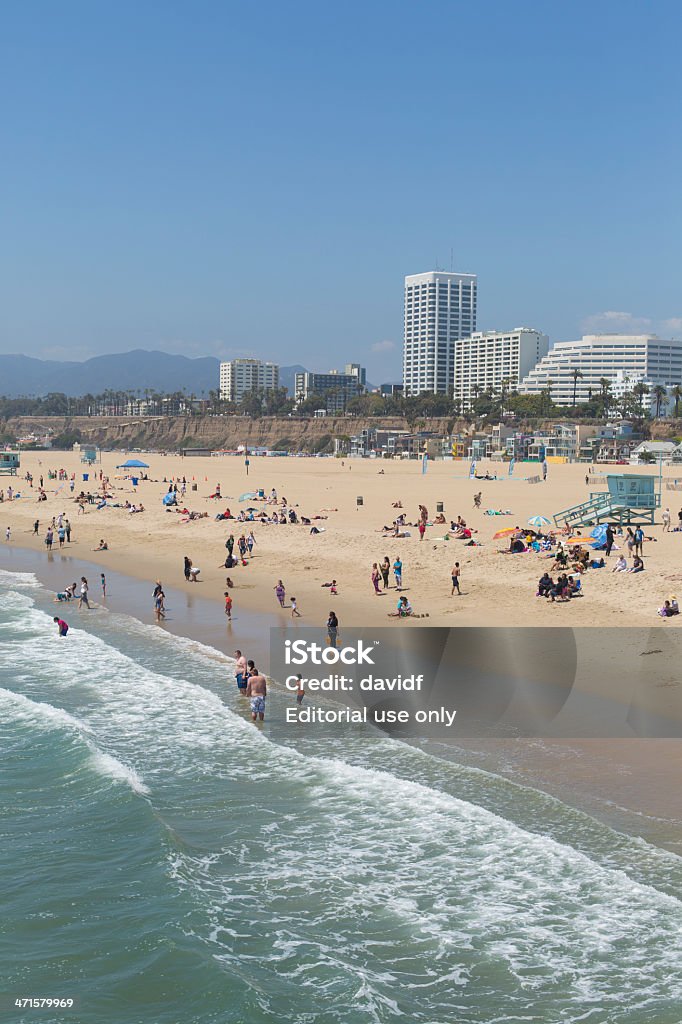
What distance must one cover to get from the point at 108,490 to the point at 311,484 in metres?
15.0

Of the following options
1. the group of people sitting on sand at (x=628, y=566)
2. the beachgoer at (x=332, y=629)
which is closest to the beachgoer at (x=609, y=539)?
the group of people sitting on sand at (x=628, y=566)

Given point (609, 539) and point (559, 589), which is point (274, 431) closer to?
point (609, 539)

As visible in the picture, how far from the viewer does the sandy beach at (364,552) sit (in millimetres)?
23578

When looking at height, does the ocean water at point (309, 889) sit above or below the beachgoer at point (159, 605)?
below

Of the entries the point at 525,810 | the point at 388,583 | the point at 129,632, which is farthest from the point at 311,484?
the point at 525,810

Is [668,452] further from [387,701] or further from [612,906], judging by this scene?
[612,906]

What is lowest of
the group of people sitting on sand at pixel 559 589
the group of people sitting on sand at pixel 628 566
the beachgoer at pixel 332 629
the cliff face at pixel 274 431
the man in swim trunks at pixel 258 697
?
the man in swim trunks at pixel 258 697

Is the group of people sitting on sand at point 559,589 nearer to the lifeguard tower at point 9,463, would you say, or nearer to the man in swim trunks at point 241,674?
the man in swim trunks at point 241,674

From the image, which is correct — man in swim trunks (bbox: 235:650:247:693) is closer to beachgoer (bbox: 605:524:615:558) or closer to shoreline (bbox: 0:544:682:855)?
shoreline (bbox: 0:544:682:855)

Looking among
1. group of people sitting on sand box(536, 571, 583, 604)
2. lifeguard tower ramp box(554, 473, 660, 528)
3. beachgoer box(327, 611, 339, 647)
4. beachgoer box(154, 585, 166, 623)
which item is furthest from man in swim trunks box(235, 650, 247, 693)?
lifeguard tower ramp box(554, 473, 660, 528)

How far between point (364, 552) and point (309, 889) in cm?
2251

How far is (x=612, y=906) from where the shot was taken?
10211 mm

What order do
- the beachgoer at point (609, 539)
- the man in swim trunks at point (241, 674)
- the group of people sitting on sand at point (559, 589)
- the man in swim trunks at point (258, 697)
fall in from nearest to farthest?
the man in swim trunks at point (258, 697), the man in swim trunks at point (241, 674), the group of people sitting on sand at point (559, 589), the beachgoer at point (609, 539)

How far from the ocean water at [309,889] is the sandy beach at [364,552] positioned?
29.9ft
